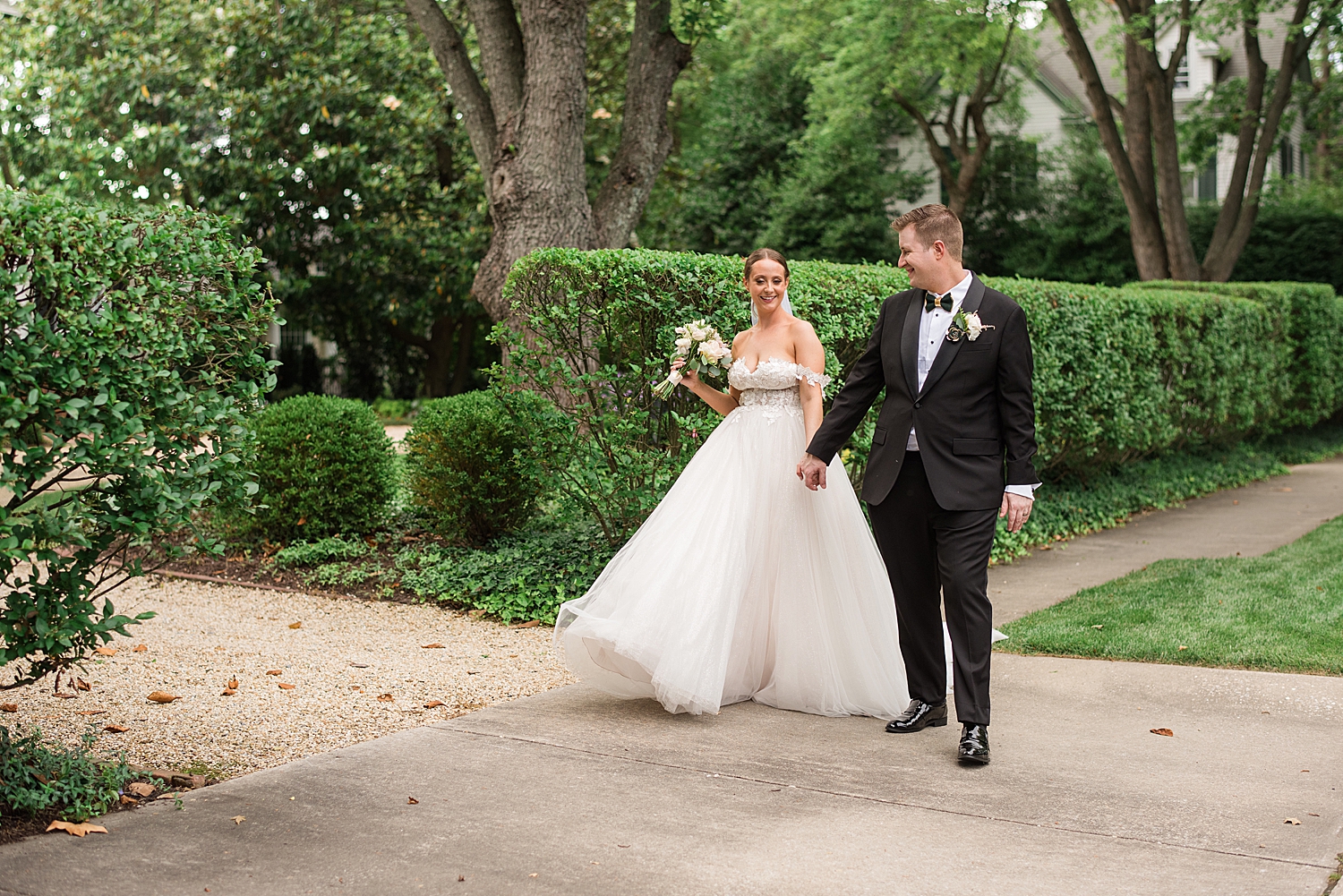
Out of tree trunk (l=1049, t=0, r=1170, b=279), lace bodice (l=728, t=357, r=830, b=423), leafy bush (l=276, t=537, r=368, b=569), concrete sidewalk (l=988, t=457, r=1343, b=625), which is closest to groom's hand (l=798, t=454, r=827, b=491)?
lace bodice (l=728, t=357, r=830, b=423)

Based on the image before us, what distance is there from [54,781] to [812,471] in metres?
3.11

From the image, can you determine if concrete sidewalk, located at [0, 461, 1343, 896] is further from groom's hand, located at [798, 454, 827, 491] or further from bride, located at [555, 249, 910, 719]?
groom's hand, located at [798, 454, 827, 491]

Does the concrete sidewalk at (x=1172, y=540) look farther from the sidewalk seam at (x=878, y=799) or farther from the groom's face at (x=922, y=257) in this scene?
the sidewalk seam at (x=878, y=799)

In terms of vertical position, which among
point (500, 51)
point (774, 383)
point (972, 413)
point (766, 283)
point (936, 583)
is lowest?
point (936, 583)

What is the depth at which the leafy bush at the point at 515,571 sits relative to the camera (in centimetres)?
760

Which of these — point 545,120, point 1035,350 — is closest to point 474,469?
point 545,120

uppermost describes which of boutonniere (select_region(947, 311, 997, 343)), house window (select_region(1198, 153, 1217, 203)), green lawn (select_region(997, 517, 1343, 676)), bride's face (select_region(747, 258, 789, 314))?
house window (select_region(1198, 153, 1217, 203))

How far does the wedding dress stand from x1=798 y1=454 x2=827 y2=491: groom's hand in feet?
0.88

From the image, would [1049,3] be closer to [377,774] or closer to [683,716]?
[683,716]

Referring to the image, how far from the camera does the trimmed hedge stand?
24.3 feet

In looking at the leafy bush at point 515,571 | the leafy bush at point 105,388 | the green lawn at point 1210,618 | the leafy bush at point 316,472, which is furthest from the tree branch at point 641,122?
the leafy bush at point 105,388

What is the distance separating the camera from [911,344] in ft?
16.6

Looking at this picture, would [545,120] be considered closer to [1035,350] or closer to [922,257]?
[1035,350]

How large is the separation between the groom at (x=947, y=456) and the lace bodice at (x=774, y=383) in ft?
2.05
